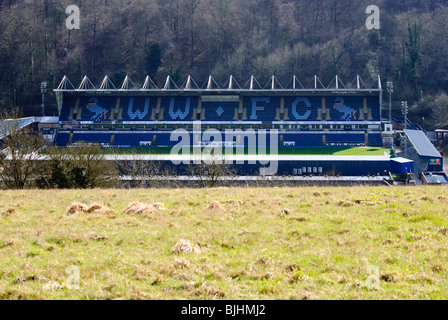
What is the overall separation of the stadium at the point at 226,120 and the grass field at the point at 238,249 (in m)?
36.5

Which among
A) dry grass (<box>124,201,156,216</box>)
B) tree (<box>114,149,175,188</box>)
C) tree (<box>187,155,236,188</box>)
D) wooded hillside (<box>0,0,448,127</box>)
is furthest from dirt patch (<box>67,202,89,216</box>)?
wooded hillside (<box>0,0,448,127</box>)

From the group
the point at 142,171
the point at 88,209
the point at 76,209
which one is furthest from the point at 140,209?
the point at 142,171

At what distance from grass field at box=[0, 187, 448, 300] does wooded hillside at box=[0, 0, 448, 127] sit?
58.5 metres

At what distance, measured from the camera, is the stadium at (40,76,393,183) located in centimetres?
5631

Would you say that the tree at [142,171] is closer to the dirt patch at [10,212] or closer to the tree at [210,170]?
the tree at [210,170]

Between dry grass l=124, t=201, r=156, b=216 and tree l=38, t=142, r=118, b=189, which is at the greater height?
dry grass l=124, t=201, r=156, b=216

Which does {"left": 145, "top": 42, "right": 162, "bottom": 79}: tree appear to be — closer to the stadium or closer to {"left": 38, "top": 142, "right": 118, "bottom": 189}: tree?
the stadium

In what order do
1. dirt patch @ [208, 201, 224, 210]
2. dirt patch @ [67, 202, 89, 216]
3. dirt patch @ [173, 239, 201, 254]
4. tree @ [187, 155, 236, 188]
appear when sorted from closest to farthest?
1. dirt patch @ [173, 239, 201, 254]
2. dirt patch @ [67, 202, 89, 216]
3. dirt patch @ [208, 201, 224, 210]
4. tree @ [187, 155, 236, 188]

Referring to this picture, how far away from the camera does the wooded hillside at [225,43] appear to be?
244ft

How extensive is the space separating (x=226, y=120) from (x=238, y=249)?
170 ft

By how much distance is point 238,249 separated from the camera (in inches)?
408

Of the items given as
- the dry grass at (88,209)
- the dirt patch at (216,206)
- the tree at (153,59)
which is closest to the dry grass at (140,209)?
the dry grass at (88,209)

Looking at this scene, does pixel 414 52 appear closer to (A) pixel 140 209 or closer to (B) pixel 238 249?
(A) pixel 140 209
